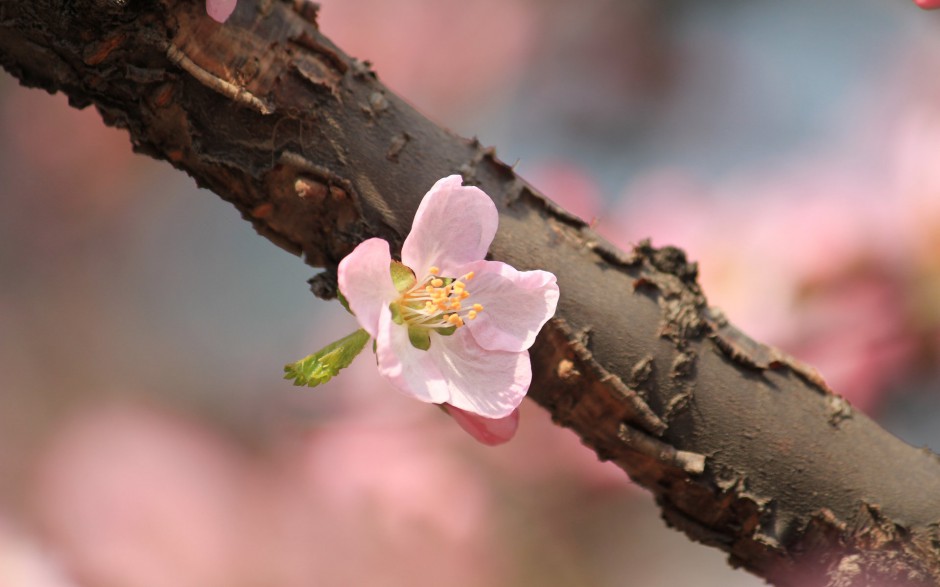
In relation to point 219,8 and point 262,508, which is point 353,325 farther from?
point 219,8

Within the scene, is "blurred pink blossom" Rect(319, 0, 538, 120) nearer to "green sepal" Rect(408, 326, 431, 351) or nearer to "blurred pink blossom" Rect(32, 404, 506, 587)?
"blurred pink blossom" Rect(32, 404, 506, 587)

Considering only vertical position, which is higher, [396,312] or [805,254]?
[805,254]

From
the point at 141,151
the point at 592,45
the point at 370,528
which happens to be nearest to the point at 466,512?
the point at 370,528

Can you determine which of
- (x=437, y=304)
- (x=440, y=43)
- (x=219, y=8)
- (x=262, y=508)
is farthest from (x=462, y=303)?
(x=440, y=43)

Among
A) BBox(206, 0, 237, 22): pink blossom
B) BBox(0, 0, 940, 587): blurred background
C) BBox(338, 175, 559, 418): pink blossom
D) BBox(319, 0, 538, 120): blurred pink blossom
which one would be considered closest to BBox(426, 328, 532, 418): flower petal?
BBox(338, 175, 559, 418): pink blossom

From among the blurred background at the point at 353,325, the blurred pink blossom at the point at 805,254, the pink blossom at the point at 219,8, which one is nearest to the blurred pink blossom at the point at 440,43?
the blurred background at the point at 353,325

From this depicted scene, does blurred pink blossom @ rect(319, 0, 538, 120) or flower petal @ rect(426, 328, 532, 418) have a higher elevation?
blurred pink blossom @ rect(319, 0, 538, 120)

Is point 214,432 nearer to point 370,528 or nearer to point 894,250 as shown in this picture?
point 370,528
